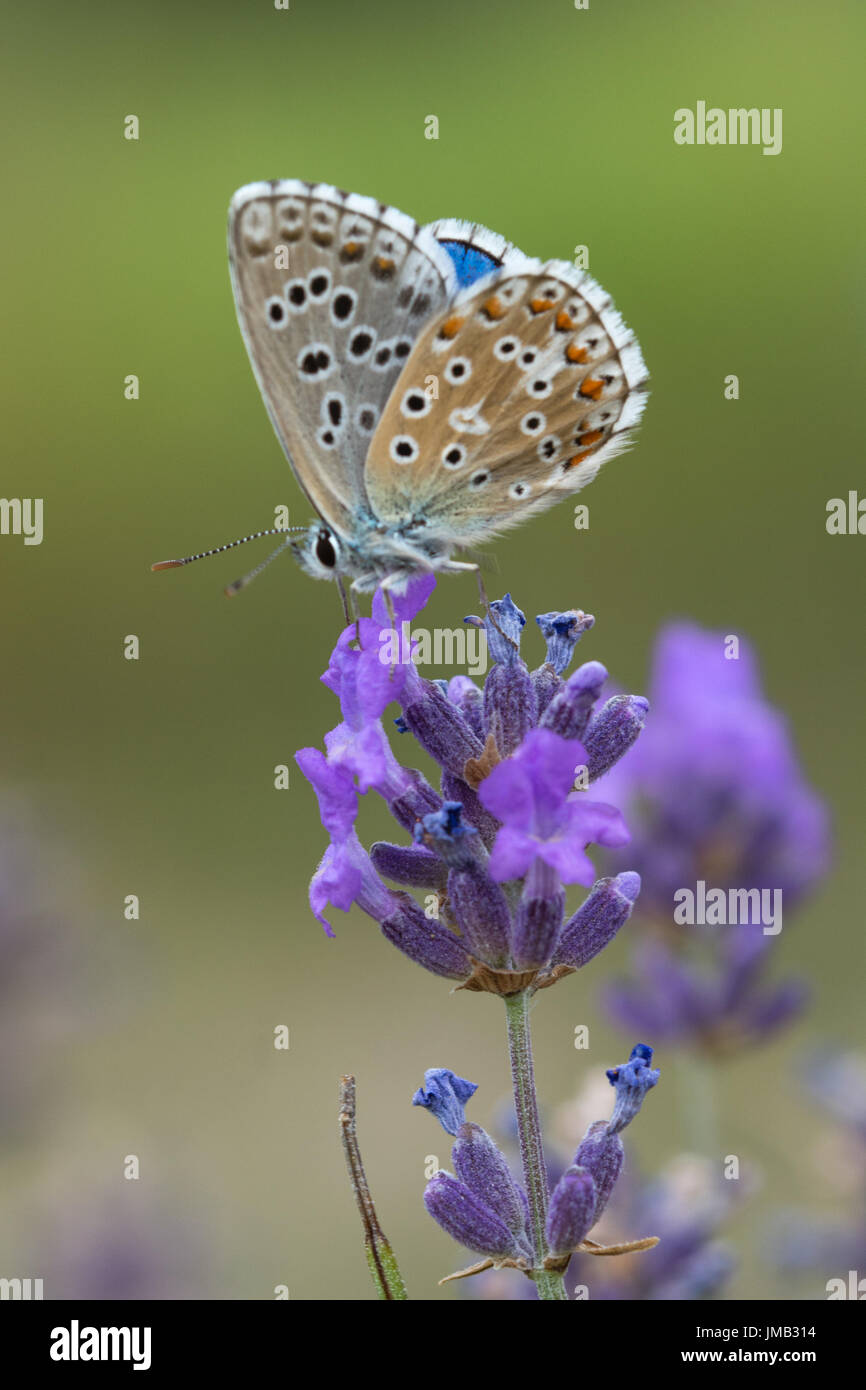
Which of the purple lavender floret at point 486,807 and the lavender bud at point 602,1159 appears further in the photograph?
the lavender bud at point 602,1159

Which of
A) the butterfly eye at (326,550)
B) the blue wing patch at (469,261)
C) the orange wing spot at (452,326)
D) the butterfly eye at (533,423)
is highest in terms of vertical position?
the blue wing patch at (469,261)

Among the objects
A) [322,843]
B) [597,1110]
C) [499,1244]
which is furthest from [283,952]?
[499,1244]

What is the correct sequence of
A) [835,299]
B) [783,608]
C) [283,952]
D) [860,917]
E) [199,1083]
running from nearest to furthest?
[199,1083]
[860,917]
[283,952]
[783,608]
[835,299]

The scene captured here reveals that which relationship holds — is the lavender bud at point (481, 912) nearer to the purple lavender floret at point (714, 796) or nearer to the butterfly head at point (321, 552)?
the butterfly head at point (321, 552)

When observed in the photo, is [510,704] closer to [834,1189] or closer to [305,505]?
[834,1189]

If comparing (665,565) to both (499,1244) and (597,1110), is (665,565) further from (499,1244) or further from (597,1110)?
(499,1244)

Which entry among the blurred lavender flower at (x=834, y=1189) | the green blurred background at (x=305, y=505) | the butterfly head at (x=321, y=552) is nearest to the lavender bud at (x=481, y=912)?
the butterfly head at (x=321, y=552)
